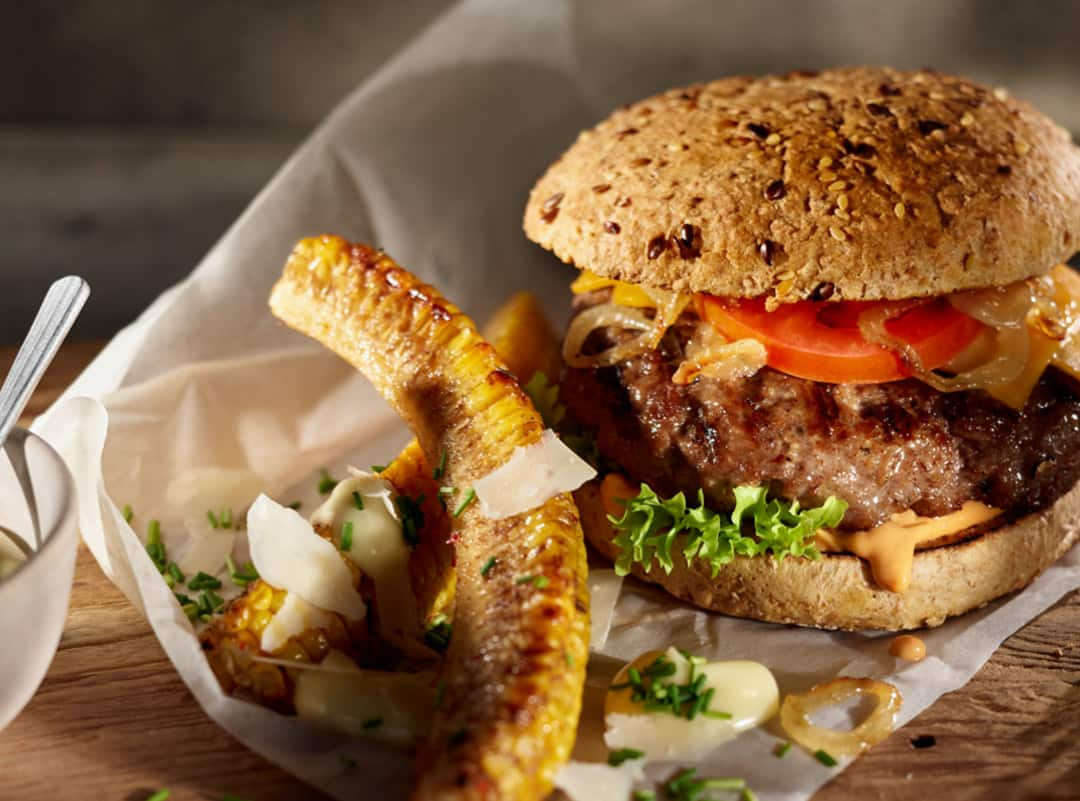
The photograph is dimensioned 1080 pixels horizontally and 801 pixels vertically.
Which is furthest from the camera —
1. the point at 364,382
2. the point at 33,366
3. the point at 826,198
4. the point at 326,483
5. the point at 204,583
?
the point at 364,382

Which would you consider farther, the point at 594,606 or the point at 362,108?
the point at 362,108

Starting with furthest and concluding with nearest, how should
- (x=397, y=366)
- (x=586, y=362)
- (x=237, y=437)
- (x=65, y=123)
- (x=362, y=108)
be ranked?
(x=65, y=123)
(x=362, y=108)
(x=237, y=437)
(x=586, y=362)
(x=397, y=366)

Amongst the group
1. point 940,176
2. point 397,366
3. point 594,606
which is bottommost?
point 594,606

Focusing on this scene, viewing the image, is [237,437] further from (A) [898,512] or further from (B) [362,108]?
(A) [898,512]

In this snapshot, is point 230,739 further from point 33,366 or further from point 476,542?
point 33,366

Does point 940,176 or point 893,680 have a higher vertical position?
point 940,176

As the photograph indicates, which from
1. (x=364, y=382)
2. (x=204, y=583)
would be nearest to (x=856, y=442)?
(x=204, y=583)

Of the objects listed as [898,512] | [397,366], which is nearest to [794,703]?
[898,512]

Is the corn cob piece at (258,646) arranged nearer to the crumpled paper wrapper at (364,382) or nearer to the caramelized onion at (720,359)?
the crumpled paper wrapper at (364,382)
